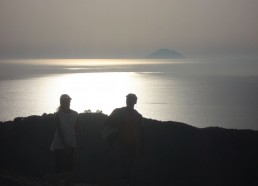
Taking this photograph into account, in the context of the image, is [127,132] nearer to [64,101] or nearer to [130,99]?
[130,99]

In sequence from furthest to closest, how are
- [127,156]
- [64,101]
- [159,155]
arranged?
[159,155], [127,156], [64,101]

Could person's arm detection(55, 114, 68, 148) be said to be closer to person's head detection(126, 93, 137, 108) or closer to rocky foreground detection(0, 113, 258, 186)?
person's head detection(126, 93, 137, 108)

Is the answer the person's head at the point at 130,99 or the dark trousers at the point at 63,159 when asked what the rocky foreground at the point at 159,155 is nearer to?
the dark trousers at the point at 63,159

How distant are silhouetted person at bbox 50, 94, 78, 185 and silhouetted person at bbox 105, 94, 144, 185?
30.7 inches

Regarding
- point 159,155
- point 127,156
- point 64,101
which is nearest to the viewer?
point 64,101

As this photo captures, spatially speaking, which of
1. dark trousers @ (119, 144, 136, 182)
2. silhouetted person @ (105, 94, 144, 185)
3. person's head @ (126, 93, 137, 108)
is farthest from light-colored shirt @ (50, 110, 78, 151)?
person's head @ (126, 93, 137, 108)

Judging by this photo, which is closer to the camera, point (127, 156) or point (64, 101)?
point (64, 101)

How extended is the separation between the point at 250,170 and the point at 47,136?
353 inches

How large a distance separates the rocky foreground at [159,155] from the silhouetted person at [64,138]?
10.3 feet

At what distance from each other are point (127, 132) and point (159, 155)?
21.1 feet

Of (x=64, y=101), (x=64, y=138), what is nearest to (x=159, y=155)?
(x=64, y=138)

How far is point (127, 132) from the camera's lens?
25.0 ft

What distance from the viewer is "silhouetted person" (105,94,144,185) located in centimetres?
762

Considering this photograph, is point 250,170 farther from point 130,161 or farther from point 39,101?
point 39,101
